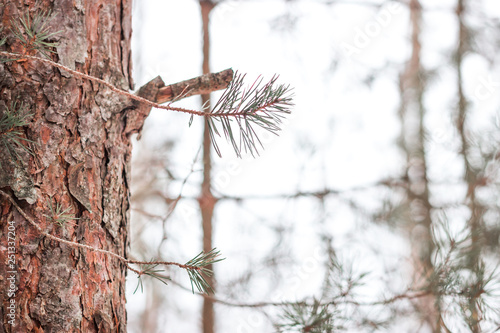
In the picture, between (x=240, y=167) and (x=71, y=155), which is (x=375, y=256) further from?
(x=71, y=155)

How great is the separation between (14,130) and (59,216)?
0.14 m

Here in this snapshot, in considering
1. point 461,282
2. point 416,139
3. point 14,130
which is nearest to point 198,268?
point 14,130

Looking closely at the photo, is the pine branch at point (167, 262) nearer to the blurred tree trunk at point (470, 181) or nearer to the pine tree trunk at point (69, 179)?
the pine tree trunk at point (69, 179)

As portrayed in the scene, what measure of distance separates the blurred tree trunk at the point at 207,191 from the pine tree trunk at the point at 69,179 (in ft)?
3.53

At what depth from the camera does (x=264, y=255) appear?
6.15ft

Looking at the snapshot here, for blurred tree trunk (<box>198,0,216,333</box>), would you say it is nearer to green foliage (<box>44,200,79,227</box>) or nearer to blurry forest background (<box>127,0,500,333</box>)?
blurry forest background (<box>127,0,500,333</box>)

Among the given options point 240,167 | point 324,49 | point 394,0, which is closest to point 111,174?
point 240,167

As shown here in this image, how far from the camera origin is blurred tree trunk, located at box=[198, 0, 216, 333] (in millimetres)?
1735

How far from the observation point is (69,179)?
0.58 m

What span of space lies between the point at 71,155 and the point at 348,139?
7.58ft

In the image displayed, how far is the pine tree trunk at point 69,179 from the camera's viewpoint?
533mm

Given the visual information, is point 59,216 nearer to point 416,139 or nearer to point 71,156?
point 71,156

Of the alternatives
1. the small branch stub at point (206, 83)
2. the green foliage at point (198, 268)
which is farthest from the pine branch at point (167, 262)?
the small branch stub at point (206, 83)

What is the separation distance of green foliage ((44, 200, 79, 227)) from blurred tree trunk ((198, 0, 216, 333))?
3.78 ft
